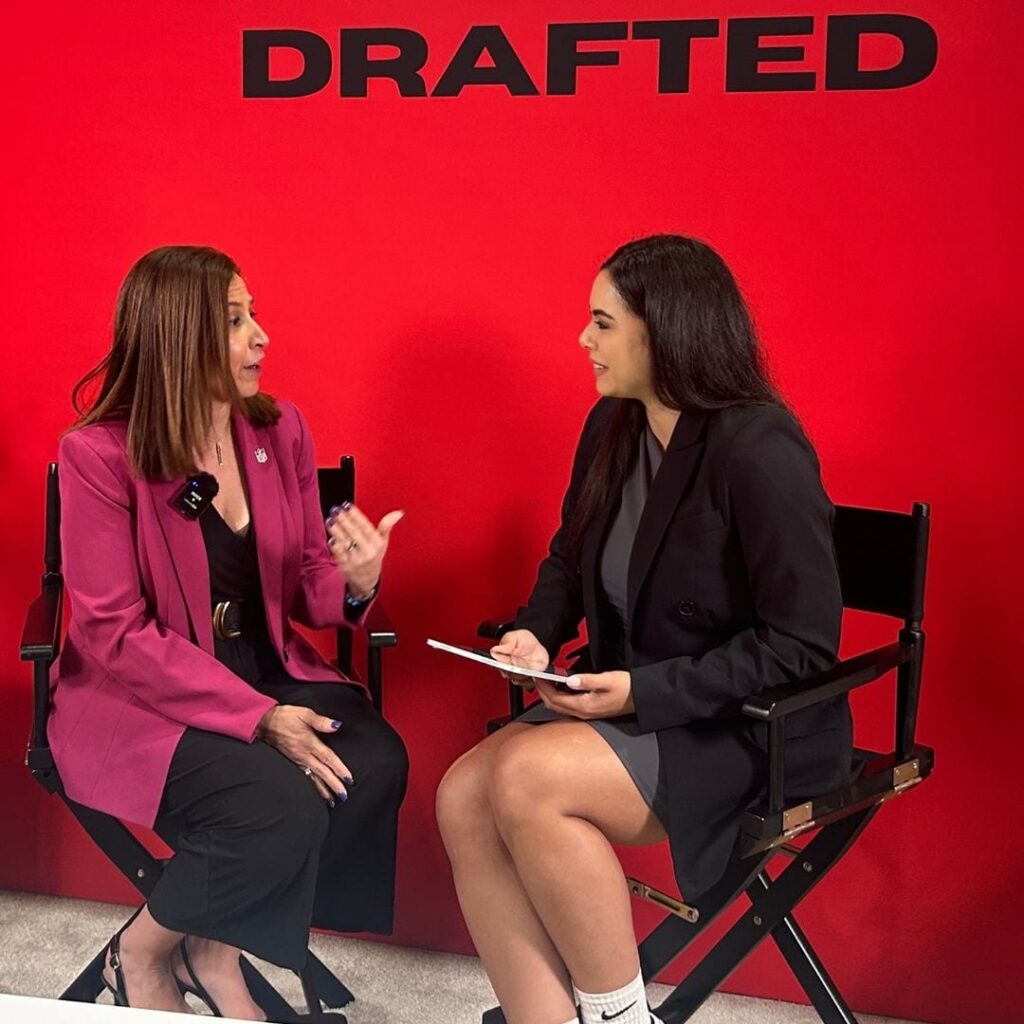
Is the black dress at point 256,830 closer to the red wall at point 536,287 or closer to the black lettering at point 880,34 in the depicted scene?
the red wall at point 536,287

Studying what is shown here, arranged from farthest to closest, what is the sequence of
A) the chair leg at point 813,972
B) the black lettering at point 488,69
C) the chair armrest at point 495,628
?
the black lettering at point 488,69 → the chair armrest at point 495,628 → the chair leg at point 813,972

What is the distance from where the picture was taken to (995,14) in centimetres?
273

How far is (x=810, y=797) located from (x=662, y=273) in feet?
3.19

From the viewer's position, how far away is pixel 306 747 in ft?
8.40

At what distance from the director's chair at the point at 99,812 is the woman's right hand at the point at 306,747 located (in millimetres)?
233

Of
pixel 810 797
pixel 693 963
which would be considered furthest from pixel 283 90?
pixel 693 963

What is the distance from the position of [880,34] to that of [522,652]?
57.6 inches

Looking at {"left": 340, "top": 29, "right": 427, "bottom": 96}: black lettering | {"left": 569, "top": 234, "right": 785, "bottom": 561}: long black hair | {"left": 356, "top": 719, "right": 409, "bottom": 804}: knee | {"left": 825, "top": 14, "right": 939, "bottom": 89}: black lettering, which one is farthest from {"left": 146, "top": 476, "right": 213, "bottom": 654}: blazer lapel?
{"left": 825, "top": 14, "right": 939, "bottom": 89}: black lettering

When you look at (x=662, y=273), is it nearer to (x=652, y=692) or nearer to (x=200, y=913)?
(x=652, y=692)

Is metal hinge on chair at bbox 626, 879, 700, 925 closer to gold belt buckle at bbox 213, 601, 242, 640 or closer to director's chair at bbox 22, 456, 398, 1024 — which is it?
director's chair at bbox 22, 456, 398, 1024

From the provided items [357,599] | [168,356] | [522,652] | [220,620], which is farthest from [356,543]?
[168,356]

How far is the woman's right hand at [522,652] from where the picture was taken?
8.39 feet

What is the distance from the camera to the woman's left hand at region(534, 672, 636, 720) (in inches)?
93.0

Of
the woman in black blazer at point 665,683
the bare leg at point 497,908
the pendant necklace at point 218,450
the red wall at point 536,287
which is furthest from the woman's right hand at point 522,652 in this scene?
the pendant necklace at point 218,450
